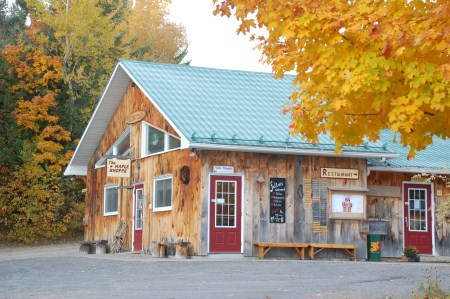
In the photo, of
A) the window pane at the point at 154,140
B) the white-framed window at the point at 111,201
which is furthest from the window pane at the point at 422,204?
the white-framed window at the point at 111,201

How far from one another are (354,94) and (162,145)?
50.9 feet

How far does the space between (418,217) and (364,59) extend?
1769cm

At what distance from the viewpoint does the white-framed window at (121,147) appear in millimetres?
28047

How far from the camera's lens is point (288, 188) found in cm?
2377

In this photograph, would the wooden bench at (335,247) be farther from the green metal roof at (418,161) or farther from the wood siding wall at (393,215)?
the green metal roof at (418,161)

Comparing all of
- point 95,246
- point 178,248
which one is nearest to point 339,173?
point 178,248

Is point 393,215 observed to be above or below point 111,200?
below

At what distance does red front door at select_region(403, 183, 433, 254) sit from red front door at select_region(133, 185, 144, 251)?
8.38 metres

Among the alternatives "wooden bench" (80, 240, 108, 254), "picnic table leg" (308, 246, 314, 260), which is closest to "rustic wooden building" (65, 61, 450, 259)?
"picnic table leg" (308, 246, 314, 260)

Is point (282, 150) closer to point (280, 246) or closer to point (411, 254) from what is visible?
point (280, 246)

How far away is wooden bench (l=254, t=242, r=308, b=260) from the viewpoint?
75.0 feet

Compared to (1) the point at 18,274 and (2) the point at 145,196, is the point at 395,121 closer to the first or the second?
(1) the point at 18,274

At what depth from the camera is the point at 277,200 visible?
23.5 meters

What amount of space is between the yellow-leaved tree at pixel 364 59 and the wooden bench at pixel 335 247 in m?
12.4
